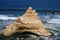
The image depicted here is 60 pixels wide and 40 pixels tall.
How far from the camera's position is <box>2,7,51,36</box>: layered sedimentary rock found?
2.47 m

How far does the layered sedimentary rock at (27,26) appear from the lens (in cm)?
247

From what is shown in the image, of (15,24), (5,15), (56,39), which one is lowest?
(56,39)

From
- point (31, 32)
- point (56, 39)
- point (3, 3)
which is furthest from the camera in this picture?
point (3, 3)

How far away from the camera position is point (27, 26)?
248 cm

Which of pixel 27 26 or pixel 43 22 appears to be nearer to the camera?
pixel 27 26

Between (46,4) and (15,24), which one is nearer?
(15,24)

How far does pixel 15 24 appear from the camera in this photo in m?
2.48

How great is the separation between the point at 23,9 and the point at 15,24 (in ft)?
3.03

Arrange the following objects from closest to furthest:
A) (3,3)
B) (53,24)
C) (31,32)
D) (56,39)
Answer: (56,39)
(31,32)
(53,24)
(3,3)

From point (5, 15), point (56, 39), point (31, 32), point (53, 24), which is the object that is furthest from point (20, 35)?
point (5, 15)

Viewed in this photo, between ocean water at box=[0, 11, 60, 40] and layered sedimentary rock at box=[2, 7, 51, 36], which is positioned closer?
ocean water at box=[0, 11, 60, 40]

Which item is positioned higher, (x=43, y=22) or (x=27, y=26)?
(x=43, y=22)

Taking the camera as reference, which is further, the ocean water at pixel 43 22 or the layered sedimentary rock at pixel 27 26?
the layered sedimentary rock at pixel 27 26

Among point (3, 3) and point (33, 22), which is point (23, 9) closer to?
point (3, 3)
